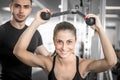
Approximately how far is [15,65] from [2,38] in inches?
11.4

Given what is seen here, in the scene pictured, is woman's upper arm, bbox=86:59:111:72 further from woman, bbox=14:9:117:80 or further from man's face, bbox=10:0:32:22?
man's face, bbox=10:0:32:22

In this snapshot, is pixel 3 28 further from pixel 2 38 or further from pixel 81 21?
pixel 81 21

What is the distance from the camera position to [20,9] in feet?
8.04

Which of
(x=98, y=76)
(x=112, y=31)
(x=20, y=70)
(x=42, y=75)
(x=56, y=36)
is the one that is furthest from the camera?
(x=112, y=31)

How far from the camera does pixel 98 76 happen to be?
12.8 feet

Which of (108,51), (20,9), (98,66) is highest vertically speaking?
(20,9)

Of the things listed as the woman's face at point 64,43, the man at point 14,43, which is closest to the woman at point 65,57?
the woman's face at point 64,43

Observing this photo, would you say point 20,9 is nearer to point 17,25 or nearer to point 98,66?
point 17,25

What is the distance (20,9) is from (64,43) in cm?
72

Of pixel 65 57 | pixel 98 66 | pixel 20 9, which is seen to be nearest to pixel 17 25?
pixel 20 9

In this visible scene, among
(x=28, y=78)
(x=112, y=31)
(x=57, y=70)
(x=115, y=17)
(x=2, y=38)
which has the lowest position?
(x=112, y=31)

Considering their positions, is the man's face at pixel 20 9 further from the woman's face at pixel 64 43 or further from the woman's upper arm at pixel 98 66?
the woman's upper arm at pixel 98 66

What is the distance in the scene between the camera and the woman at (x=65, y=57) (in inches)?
75.3

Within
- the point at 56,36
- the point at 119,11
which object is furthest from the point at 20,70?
the point at 119,11
